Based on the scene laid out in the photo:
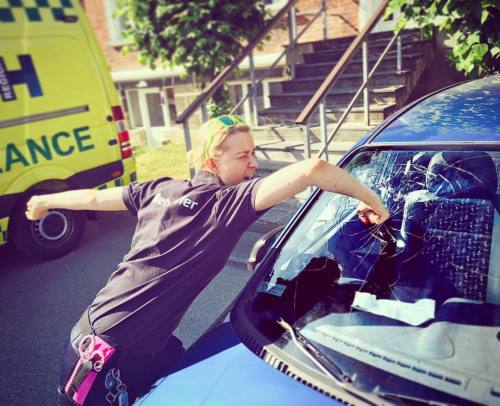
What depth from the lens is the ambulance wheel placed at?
4.61m

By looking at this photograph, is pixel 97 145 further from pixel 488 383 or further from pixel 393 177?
pixel 488 383

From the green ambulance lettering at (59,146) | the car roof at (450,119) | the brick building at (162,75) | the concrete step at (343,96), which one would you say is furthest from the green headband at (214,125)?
the brick building at (162,75)

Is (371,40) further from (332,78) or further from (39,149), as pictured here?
(39,149)

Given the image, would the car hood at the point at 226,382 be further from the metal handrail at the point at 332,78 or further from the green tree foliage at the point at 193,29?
the green tree foliage at the point at 193,29

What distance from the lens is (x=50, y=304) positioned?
3.93 metres

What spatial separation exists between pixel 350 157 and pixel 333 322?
85 cm

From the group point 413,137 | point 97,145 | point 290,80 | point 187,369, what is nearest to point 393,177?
point 413,137

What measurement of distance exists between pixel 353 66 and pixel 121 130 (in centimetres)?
391

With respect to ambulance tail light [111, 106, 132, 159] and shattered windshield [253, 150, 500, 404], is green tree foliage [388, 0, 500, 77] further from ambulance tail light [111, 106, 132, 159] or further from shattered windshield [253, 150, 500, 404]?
ambulance tail light [111, 106, 132, 159]

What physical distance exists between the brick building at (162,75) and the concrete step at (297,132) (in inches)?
109

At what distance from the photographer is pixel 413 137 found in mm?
1951

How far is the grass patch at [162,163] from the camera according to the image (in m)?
7.61

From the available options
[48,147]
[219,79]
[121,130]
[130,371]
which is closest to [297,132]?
[219,79]

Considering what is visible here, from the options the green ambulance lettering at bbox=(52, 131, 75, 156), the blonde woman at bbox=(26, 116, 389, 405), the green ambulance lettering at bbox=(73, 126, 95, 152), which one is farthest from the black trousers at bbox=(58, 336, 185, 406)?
the green ambulance lettering at bbox=(73, 126, 95, 152)
